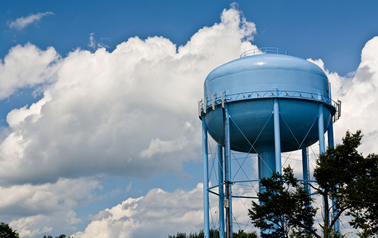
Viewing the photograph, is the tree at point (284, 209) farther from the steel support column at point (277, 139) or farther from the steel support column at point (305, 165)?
the steel support column at point (305, 165)

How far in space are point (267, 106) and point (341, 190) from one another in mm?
5872

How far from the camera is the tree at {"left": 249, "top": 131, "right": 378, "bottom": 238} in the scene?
23.6 m

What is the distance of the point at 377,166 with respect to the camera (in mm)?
24906

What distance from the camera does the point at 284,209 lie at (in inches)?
966

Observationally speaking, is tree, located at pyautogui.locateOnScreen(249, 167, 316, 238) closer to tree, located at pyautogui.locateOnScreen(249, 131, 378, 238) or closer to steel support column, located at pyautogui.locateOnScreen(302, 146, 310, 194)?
tree, located at pyautogui.locateOnScreen(249, 131, 378, 238)

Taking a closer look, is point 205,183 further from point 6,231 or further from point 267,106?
point 6,231

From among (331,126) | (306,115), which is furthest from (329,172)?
(331,126)

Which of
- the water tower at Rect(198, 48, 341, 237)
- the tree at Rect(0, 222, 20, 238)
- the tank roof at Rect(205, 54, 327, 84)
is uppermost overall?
the tank roof at Rect(205, 54, 327, 84)

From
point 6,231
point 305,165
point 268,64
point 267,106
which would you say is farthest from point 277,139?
point 6,231

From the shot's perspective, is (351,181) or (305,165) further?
(305,165)

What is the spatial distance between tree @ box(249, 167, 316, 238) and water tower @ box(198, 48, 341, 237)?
996 mm

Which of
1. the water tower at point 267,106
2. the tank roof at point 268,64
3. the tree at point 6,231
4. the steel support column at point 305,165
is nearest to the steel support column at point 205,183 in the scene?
the water tower at point 267,106

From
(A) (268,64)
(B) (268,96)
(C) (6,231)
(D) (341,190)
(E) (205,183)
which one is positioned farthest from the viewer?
(C) (6,231)

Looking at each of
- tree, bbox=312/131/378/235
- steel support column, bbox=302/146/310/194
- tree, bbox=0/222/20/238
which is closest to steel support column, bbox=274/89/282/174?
tree, bbox=312/131/378/235
